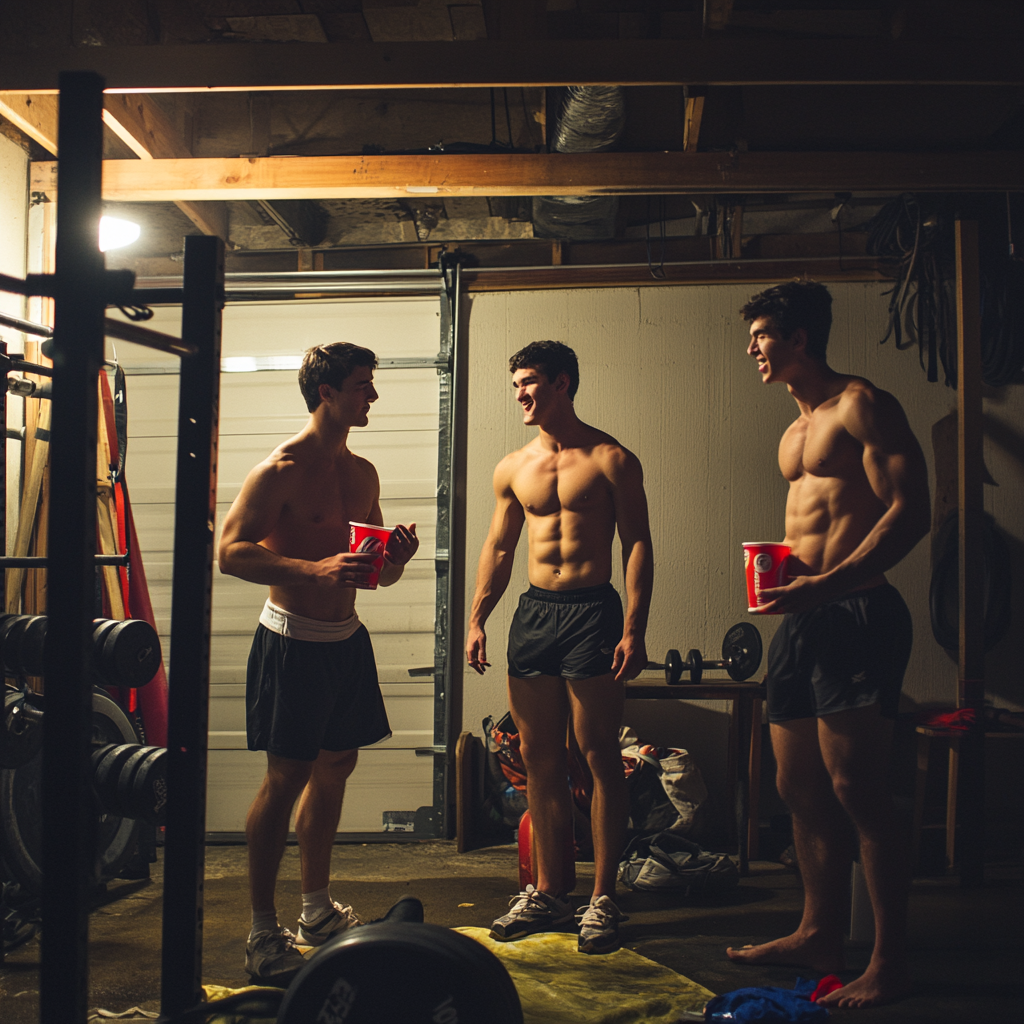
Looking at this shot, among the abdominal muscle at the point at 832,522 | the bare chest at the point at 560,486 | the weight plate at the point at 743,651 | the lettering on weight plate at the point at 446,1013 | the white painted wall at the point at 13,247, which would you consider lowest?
the lettering on weight plate at the point at 446,1013

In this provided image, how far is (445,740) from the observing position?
4.39 metres

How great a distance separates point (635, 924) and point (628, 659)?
3.27 ft

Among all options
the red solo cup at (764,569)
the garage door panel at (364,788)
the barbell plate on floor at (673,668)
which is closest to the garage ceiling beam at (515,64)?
the red solo cup at (764,569)

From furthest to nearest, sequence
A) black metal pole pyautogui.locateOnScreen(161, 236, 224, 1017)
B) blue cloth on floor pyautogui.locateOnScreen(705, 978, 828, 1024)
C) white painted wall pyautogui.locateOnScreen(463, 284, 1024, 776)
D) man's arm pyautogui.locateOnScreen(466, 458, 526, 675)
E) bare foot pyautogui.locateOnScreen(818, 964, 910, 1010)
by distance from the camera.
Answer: white painted wall pyautogui.locateOnScreen(463, 284, 1024, 776), man's arm pyautogui.locateOnScreen(466, 458, 526, 675), bare foot pyautogui.locateOnScreen(818, 964, 910, 1010), blue cloth on floor pyautogui.locateOnScreen(705, 978, 828, 1024), black metal pole pyautogui.locateOnScreen(161, 236, 224, 1017)

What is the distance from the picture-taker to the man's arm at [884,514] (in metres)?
2.40

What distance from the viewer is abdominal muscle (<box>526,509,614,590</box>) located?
10.2 feet

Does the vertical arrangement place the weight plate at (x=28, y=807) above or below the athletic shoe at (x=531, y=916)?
above

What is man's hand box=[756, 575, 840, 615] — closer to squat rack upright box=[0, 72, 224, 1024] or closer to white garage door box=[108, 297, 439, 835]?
squat rack upright box=[0, 72, 224, 1024]

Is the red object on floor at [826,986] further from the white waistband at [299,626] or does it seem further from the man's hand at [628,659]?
the white waistband at [299,626]

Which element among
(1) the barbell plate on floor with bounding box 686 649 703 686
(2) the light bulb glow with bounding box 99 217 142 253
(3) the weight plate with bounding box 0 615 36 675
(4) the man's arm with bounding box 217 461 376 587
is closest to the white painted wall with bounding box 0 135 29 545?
(2) the light bulb glow with bounding box 99 217 142 253

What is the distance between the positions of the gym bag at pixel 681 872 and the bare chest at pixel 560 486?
155 centimetres

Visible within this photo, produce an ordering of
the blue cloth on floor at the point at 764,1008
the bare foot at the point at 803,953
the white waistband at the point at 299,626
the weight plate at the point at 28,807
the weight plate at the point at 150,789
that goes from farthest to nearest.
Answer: the weight plate at the point at 28,807
the white waistband at the point at 299,626
the bare foot at the point at 803,953
the blue cloth on floor at the point at 764,1008
the weight plate at the point at 150,789

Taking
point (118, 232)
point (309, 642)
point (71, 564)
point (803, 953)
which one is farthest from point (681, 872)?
point (118, 232)

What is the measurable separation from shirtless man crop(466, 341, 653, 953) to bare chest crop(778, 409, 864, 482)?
61 centimetres
